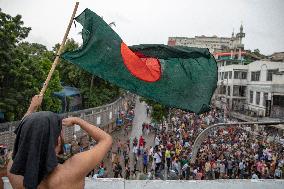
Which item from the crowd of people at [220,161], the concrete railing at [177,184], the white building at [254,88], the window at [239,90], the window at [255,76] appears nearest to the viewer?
the concrete railing at [177,184]

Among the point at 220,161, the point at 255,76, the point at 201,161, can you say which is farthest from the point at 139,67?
the point at 255,76

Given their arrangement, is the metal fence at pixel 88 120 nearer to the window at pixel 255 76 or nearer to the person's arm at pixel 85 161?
the person's arm at pixel 85 161

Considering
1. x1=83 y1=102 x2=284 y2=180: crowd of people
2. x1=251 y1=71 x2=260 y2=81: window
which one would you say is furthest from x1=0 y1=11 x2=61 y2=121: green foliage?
x1=251 y1=71 x2=260 y2=81: window

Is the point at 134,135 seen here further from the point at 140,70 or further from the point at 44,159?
the point at 44,159

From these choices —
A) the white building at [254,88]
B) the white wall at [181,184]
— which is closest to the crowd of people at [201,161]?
the white wall at [181,184]

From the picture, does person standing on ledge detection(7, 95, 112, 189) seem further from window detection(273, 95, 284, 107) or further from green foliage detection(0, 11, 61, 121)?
window detection(273, 95, 284, 107)

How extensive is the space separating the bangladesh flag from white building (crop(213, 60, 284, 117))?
3308 cm

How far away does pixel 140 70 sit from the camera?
5066mm

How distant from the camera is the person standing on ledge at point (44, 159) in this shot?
1997mm

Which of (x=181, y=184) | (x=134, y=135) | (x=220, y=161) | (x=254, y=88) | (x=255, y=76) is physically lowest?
(x=134, y=135)

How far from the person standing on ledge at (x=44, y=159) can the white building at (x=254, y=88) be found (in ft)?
119

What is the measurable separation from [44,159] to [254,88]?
44.7 metres

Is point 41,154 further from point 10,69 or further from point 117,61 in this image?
point 10,69

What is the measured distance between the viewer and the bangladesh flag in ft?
15.9
